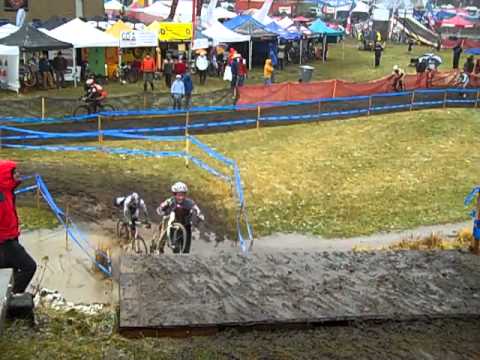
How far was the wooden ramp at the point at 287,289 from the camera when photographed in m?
6.19

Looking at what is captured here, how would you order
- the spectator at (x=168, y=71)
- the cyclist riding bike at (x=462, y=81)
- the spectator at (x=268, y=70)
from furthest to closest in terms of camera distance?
the spectator at (x=268, y=70) → the spectator at (x=168, y=71) → the cyclist riding bike at (x=462, y=81)

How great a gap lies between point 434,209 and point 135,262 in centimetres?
1047

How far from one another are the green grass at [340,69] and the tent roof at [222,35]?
7.00 feet

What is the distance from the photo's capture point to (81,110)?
72.8 ft

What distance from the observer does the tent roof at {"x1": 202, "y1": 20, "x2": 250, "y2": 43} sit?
111ft

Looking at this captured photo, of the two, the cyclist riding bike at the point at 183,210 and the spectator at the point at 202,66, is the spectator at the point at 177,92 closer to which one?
the spectator at the point at 202,66

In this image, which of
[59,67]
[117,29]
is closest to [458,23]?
[117,29]

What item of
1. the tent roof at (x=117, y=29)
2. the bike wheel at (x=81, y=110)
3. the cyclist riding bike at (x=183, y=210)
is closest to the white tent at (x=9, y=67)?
the tent roof at (x=117, y=29)

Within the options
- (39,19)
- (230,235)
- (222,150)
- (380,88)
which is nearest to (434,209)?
(230,235)

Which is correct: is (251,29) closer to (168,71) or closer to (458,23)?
(168,71)

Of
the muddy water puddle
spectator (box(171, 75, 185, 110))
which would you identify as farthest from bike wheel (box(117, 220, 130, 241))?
spectator (box(171, 75, 185, 110))

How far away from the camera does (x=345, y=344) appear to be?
6039 mm

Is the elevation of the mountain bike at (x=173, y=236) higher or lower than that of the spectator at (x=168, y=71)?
lower

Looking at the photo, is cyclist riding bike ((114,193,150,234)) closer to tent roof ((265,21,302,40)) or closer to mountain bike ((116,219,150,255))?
mountain bike ((116,219,150,255))
